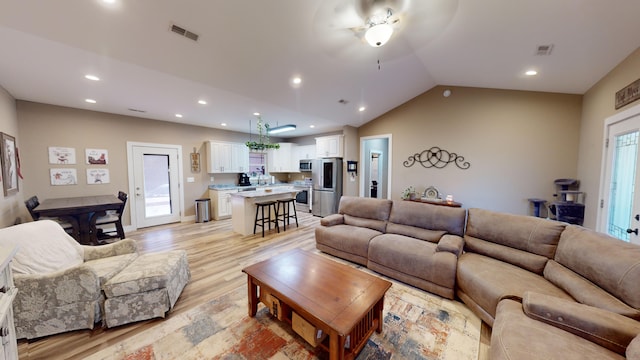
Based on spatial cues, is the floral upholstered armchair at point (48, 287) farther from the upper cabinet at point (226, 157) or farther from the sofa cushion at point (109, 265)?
the upper cabinet at point (226, 157)

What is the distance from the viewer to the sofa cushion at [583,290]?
55.8 inches

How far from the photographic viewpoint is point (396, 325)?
6.58ft

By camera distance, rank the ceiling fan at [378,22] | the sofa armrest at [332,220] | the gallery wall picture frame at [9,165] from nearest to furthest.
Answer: the ceiling fan at [378,22], the gallery wall picture frame at [9,165], the sofa armrest at [332,220]

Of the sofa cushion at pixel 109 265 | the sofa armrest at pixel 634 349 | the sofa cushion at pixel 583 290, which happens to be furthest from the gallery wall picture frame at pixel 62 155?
the sofa cushion at pixel 583 290

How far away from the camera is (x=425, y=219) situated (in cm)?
313

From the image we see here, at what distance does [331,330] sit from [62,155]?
5848 mm

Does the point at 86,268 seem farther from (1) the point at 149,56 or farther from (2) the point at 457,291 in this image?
(2) the point at 457,291

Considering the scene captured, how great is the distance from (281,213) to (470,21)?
15.7ft

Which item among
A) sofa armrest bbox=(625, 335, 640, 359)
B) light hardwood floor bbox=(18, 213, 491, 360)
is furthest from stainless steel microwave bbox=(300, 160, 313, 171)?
sofa armrest bbox=(625, 335, 640, 359)

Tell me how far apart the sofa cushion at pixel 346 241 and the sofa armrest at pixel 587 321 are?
180 centimetres

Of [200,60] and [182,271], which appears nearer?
[182,271]

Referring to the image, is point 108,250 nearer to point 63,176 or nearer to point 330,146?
point 63,176

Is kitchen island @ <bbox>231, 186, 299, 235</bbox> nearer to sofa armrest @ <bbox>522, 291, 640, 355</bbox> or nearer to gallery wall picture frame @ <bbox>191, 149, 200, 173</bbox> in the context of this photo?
gallery wall picture frame @ <bbox>191, 149, 200, 173</bbox>

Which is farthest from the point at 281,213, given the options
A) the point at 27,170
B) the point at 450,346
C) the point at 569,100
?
the point at 569,100
